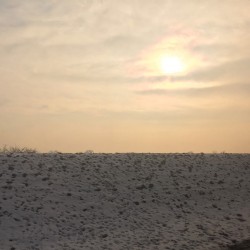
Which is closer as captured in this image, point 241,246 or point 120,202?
point 241,246

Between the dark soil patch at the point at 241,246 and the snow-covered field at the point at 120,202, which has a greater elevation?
the snow-covered field at the point at 120,202

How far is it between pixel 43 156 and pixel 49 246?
398 inches

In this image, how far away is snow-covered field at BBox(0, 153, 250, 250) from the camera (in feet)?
53.5

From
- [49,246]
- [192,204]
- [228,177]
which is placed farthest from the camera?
[228,177]

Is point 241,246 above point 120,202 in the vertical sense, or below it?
below

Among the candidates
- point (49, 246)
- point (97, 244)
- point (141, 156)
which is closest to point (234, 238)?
point (97, 244)

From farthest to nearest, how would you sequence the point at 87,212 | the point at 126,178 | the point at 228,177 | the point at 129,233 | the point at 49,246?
the point at 228,177, the point at 126,178, the point at 87,212, the point at 129,233, the point at 49,246

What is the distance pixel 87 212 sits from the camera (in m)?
18.9

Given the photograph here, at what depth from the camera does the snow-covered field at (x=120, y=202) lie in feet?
53.5

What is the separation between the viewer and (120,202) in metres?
20.4

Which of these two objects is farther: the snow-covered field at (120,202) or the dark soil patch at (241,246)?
the snow-covered field at (120,202)

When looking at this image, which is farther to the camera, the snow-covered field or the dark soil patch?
the snow-covered field

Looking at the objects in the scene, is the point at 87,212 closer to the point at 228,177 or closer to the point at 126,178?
the point at 126,178

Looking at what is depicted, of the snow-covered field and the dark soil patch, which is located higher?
the snow-covered field
